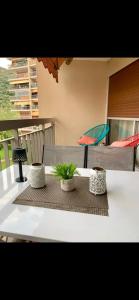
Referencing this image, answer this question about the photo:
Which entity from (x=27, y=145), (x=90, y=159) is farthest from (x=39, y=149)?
(x=90, y=159)

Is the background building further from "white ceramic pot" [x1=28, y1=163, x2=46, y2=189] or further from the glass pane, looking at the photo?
"white ceramic pot" [x1=28, y1=163, x2=46, y2=189]

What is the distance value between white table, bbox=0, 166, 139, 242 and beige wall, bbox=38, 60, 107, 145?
3.28m

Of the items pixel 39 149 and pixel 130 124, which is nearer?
pixel 39 149

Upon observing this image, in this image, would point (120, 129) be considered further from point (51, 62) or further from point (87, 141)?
point (51, 62)

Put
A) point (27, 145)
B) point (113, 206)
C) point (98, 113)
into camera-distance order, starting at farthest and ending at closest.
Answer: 1. point (98, 113)
2. point (27, 145)
3. point (113, 206)

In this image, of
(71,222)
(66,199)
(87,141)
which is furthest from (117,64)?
(71,222)

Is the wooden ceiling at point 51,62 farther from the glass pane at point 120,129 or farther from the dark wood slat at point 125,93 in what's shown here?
the glass pane at point 120,129

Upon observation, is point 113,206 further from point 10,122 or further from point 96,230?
point 10,122

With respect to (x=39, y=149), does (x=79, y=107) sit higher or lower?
higher

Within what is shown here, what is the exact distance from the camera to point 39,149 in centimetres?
267

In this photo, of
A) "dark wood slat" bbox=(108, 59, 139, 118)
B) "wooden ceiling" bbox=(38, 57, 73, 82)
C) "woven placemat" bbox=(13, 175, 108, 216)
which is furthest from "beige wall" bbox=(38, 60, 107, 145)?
"woven placemat" bbox=(13, 175, 108, 216)

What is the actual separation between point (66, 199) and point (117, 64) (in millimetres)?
3161
